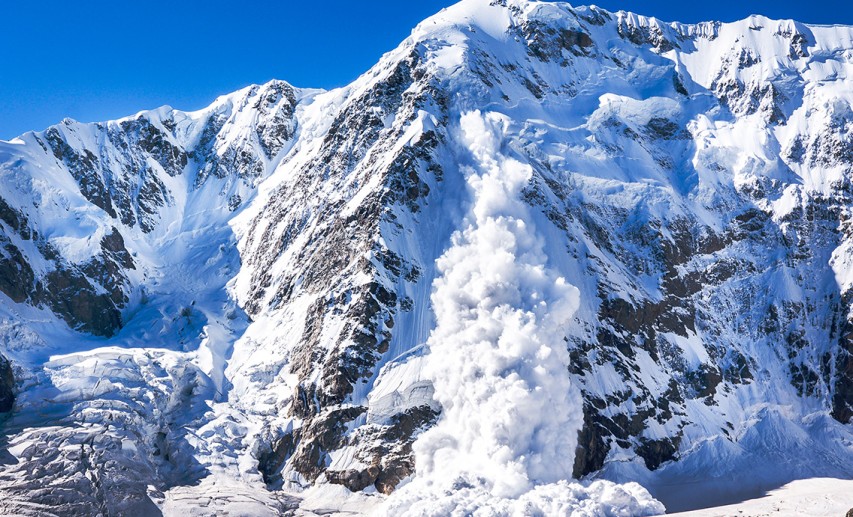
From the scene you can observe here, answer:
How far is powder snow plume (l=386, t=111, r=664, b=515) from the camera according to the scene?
324 ft

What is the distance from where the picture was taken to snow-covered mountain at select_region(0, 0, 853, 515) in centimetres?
10775

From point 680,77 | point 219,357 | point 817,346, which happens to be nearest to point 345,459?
point 219,357

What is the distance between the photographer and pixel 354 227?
433ft

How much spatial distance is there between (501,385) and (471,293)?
52.3 ft

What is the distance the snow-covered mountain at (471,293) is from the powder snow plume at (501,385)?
1.23 ft

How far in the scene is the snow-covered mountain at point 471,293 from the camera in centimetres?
10775

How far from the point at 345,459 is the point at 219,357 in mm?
37559

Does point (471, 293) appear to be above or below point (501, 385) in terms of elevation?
above

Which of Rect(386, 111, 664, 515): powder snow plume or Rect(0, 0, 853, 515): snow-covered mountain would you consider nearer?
Rect(386, 111, 664, 515): powder snow plume

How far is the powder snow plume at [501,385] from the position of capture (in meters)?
98.7

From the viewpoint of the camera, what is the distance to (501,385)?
4269 inches

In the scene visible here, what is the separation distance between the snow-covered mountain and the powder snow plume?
0.37 m

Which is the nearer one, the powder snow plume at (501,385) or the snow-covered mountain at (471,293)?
the powder snow plume at (501,385)

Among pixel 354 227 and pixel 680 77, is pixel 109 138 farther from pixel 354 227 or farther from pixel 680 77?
pixel 680 77
